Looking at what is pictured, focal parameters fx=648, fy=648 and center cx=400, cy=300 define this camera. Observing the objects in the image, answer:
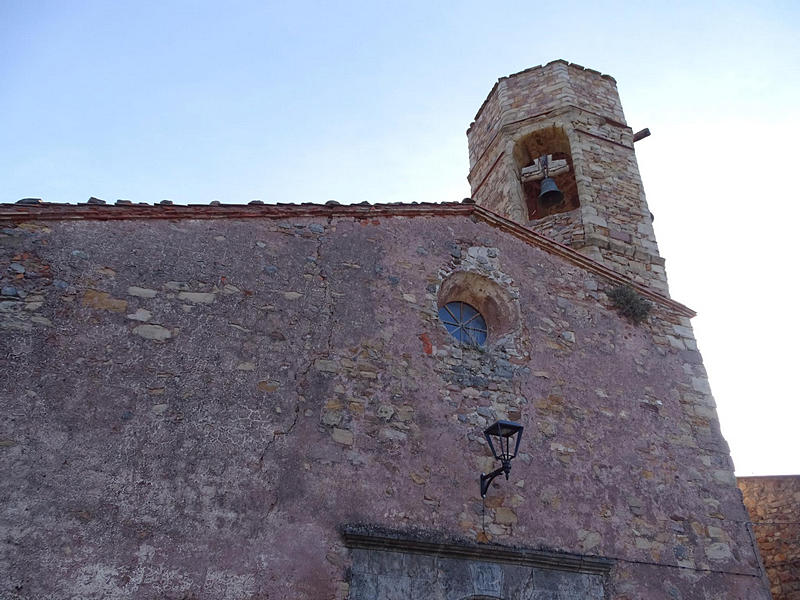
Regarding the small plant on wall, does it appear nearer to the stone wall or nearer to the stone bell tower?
the stone bell tower

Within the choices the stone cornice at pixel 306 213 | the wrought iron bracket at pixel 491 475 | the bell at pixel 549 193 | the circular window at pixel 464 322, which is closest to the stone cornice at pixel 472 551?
the wrought iron bracket at pixel 491 475

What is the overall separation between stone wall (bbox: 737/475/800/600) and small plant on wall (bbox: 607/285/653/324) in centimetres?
354

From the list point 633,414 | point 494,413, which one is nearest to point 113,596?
point 494,413

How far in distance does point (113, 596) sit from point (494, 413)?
358 cm

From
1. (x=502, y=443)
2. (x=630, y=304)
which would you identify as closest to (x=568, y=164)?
(x=630, y=304)

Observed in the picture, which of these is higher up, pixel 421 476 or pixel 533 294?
pixel 533 294

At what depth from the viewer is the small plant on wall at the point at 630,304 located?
7.79 meters

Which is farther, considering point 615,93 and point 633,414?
point 615,93

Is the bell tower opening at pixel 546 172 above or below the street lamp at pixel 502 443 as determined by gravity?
above

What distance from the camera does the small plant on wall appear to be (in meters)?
7.79

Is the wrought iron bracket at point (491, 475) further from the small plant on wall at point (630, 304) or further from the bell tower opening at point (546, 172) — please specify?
the bell tower opening at point (546, 172)

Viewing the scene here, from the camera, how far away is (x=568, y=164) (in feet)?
36.3

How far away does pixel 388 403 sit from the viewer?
5.94 m

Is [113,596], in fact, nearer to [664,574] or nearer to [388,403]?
[388,403]
